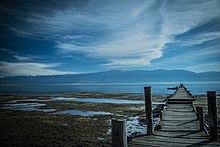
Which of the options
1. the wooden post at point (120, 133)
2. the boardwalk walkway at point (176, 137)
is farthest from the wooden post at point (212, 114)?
the wooden post at point (120, 133)

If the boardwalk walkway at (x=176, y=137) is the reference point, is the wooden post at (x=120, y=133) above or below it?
above

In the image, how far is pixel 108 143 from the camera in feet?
36.0

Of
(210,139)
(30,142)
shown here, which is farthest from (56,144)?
(210,139)

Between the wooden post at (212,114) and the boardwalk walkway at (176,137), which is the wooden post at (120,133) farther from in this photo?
the wooden post at (212,114)

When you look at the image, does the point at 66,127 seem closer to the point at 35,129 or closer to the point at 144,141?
the point at 35,129

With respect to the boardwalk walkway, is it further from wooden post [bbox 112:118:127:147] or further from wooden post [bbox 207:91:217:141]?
wooden post [bbox 112:118:127:147]

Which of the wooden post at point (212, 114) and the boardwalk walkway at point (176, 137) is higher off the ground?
the wooden post at point (212, 114)

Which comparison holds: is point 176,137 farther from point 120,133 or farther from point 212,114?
point 120,133

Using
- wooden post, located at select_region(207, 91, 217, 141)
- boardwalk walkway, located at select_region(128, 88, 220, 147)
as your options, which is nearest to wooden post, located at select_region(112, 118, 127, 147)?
boardwalk walkway, located at select_region(128, 88, 220, 147)

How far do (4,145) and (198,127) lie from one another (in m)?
12.3

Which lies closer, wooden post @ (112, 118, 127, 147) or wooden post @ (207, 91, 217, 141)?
wooden post @ (112, 118, 127, 147)

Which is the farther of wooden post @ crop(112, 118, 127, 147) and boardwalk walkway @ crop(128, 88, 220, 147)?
boardwalk walkway @ crop(128, 88, 220, 147)

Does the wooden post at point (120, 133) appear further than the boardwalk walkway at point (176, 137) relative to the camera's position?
No

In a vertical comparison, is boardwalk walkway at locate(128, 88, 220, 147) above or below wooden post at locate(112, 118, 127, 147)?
below
